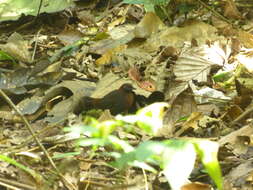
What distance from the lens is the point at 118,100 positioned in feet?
6.90

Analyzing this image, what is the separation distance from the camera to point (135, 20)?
3186mm

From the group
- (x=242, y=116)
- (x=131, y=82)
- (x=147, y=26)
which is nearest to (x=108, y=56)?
(x=147, y=26)

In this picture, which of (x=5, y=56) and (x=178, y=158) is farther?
(x=5, y=56)

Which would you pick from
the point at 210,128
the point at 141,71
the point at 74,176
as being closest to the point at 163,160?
the point at 74,176

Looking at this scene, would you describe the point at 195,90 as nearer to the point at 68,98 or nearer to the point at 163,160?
the point at 68,98

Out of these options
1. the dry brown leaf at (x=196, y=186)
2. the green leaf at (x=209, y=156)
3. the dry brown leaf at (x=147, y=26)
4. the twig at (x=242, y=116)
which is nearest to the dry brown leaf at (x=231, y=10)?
the dry brown leaf at (x=147, y=26)

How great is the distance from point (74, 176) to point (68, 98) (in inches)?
25.6

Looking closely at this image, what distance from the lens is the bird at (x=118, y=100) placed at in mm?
2100

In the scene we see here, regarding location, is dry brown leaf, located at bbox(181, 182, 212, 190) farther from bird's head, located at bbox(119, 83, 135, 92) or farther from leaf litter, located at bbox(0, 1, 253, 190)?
bird's head, located at bbox(119, 83, 135, 92)

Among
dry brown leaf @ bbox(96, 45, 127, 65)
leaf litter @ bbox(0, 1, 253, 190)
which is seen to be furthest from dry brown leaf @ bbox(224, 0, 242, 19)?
dry brown leaf @ bbox(96, 45, 127, 65)

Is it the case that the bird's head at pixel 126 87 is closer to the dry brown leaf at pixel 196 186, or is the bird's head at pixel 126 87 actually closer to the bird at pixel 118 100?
the bird at pixel 118 100

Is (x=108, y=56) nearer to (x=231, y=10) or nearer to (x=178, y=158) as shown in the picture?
(x=231, y=10)

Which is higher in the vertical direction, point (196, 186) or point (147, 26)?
point (147, 26)

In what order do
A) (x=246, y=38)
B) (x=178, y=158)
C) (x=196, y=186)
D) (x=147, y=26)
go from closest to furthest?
1. (x=178, y=158)
2. (x=196, y=186)
3. (x=246, y=38)
4. (x=147, y=26)
